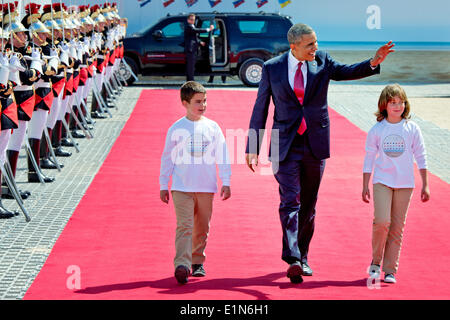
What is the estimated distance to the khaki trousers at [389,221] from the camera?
6.91 m

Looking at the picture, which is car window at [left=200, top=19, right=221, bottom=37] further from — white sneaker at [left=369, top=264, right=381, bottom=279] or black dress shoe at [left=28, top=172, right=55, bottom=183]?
white sneaker at [left=369, top=264, right=381, bottom=279]

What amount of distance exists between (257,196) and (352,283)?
3887mm

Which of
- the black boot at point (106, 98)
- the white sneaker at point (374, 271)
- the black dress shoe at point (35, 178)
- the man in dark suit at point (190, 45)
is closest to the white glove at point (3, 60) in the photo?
the black dress shoe at point (35, 178)

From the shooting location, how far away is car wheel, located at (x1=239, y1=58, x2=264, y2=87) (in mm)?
25703

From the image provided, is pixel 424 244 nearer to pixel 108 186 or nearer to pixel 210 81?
pixel 108 186

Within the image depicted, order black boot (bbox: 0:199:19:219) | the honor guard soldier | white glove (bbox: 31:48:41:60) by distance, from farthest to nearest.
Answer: white glove (bbox: 31:48:41:60) < black boot (bbox: 0:199:19:219) < the honor guard soldier

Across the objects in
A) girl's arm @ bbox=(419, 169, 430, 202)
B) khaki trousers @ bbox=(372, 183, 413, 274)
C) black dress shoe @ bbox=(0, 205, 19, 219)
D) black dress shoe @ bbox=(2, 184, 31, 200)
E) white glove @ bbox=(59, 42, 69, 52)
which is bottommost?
black dress shoe @ bbox=(2, 184, 31, 200)

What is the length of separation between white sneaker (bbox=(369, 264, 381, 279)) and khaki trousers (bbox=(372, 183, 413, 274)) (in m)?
0.05

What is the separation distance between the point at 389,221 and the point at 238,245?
1.66 metres

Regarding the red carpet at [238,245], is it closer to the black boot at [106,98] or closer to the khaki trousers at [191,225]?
the khaki trousers at [191,225]

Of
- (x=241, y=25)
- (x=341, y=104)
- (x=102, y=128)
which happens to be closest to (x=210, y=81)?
(x=241, y=25)

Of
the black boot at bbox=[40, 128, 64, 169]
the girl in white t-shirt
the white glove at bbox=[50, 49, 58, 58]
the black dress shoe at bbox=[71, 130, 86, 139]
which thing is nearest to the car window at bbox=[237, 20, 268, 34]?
the black dress shoe at bbox=[71, 130, 86, 139]

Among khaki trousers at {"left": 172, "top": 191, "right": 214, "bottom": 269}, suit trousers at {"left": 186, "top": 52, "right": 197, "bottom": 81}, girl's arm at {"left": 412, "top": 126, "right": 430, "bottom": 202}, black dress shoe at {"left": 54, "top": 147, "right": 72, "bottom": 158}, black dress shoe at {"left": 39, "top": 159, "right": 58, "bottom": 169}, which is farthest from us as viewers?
suit trousers at {"left": 186, "top": 52, "right": 197, "bottom": 81}

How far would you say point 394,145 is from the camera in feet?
22.8
